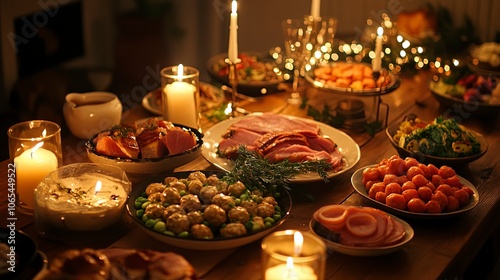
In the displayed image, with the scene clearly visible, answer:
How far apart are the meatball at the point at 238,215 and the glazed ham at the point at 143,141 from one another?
1.39 ft

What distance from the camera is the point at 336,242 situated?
5.57 feet

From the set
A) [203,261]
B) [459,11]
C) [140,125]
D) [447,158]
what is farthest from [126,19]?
[203,261]

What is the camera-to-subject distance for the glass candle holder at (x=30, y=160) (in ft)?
6.13

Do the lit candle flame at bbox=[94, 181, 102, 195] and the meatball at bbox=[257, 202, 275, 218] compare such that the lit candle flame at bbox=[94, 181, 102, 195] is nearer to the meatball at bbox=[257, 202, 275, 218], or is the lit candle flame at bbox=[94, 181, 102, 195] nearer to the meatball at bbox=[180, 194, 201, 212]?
the meatball at bbox=[180, 194, 201, 212]

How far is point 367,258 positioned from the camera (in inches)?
67.3

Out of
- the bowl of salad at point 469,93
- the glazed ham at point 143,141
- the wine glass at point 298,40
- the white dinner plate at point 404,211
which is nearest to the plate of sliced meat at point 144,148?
the glazed ham at point 143,141

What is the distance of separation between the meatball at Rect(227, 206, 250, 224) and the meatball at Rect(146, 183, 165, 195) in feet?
0.72

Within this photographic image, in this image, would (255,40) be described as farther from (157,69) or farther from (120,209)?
(120,209)

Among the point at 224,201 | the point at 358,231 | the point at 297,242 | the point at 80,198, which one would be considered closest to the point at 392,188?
the point at 358,231

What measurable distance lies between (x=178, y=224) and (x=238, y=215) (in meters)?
0.14

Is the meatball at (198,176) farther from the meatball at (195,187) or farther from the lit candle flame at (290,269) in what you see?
the lit candle flame at (290,269)

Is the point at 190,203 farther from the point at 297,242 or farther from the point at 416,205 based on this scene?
the point at 416,205

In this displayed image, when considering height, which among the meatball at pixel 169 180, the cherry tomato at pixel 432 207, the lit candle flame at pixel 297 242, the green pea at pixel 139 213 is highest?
the lit candle flame at pixel 297 242

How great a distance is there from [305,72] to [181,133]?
0.90 meters
